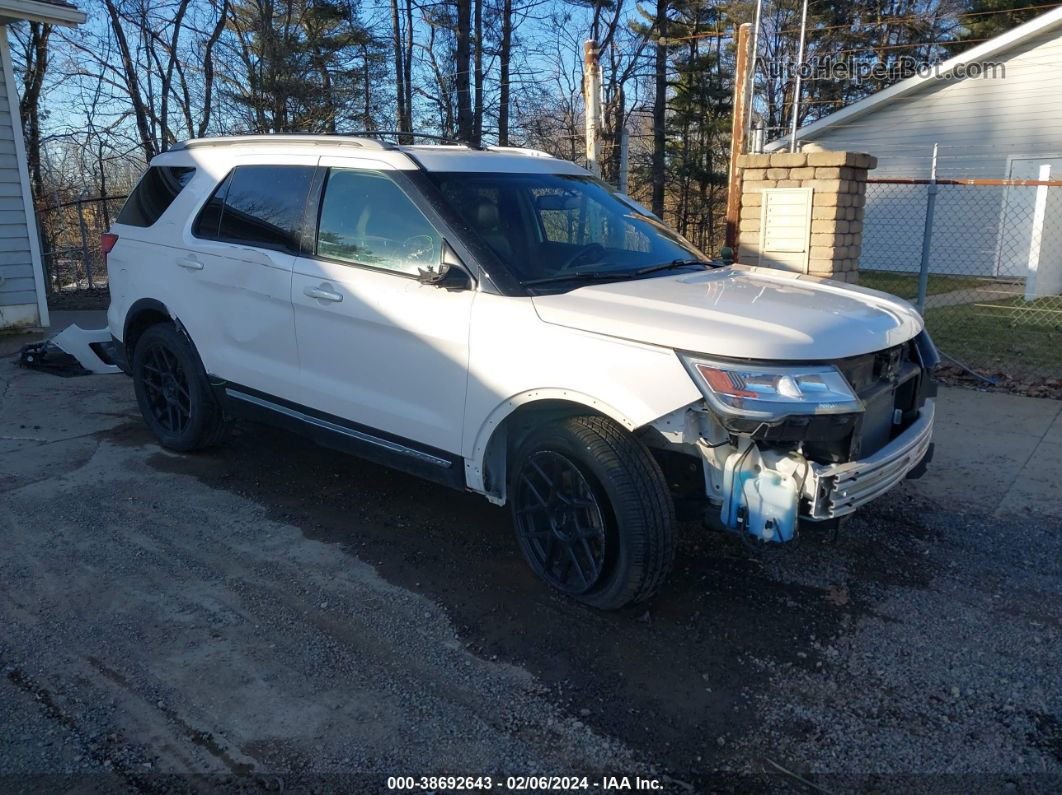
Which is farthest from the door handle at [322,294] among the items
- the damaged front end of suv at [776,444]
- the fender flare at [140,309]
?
the damaged front end of suv at [776,444]

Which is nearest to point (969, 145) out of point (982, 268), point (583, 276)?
point (982, 268)

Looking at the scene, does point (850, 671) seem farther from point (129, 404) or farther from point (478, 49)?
point (478, 49)

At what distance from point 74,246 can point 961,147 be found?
59.6 feet

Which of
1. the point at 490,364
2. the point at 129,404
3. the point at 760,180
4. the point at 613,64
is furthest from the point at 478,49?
the point at 490,364

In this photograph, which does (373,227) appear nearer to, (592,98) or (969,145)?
(592,98)

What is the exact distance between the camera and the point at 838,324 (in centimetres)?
334

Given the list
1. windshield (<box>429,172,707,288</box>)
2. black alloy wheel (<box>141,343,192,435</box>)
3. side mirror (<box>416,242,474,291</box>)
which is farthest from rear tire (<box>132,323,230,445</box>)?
windshield (<box>429,172,707,288</box>)

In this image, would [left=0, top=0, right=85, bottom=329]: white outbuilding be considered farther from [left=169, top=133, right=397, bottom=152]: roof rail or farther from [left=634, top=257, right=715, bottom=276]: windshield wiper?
[left=634, top=257, right=715, bottom=276]: windshield wiper

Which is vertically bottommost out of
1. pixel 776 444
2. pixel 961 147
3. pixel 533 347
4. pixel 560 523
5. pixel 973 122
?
pixel 560 523

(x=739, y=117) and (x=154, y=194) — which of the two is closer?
(x=154, y=194)

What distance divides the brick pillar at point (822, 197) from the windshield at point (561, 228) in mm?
3022

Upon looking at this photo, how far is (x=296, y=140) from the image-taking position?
4777 millimetres

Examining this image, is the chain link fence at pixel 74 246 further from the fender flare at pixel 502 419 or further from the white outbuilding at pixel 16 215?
the fender flare at pixel 502 419

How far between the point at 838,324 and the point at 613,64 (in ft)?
76.4
